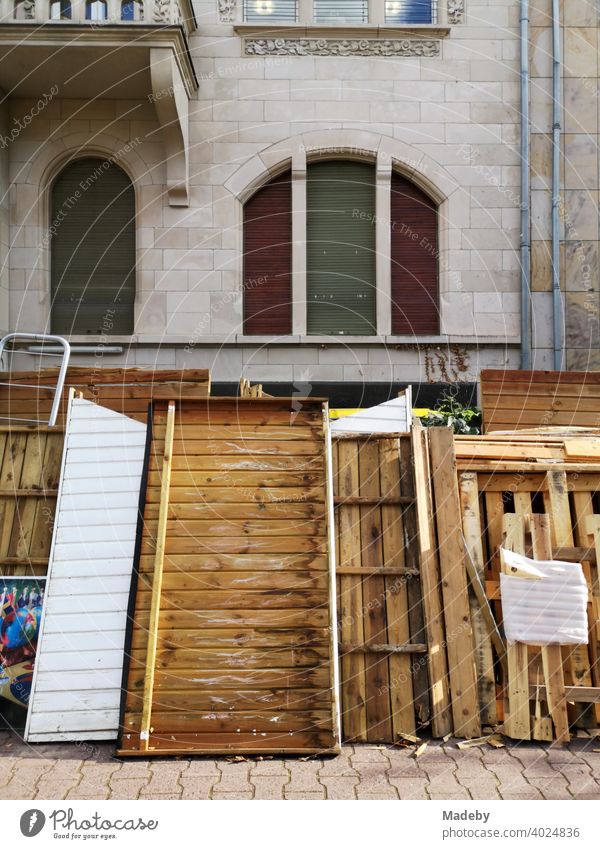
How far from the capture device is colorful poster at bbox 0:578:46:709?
6.54m

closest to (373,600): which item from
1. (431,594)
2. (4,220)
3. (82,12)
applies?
(431,594)

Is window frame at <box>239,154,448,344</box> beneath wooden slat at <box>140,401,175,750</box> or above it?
above

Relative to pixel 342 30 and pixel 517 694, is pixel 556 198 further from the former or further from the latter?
pixel 517 694

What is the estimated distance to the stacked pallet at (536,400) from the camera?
10070 mm

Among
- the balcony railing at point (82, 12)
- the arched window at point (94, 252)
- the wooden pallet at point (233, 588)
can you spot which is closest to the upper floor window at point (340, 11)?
the balcony railing at point (82, 12)

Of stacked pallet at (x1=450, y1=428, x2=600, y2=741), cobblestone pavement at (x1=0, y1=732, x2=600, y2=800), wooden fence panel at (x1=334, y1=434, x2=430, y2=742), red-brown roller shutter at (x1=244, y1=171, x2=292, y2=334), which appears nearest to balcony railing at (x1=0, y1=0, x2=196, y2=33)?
red-brown roller shutter at (x1=244, y1=171, x2=292, y2=334)

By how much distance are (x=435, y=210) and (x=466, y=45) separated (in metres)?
2.56

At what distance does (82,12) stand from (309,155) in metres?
3.75

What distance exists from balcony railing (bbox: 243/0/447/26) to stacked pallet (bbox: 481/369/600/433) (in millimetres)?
6318

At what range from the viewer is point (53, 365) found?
1234cm

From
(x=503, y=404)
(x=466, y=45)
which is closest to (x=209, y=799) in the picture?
(x=503, y=404)

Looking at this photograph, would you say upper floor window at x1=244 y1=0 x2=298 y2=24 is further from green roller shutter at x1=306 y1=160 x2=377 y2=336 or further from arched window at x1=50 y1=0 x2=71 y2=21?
arched window at x1=50 y1=0 x2=71 y2=21

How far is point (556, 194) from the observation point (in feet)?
41.4

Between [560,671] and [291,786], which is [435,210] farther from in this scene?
[291,786]
